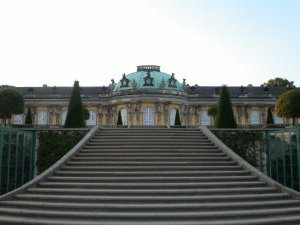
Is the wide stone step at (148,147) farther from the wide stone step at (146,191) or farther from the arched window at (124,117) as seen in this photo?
the arched window at (124,117)

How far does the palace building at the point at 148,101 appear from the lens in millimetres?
49906

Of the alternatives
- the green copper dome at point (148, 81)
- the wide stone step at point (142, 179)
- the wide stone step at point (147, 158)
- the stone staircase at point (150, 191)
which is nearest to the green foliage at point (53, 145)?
the stone staircase at point (150, 191)

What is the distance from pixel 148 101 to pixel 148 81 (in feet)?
10.3

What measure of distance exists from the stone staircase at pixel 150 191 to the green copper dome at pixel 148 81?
32132 mm

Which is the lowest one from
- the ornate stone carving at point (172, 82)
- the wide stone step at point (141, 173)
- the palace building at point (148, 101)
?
the wide stone step at point (141, 173)

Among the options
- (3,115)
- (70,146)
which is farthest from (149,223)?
(3,115)

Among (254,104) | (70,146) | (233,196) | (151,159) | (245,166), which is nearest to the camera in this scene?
(233,196)

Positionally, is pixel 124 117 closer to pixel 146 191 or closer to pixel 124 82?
pixel 124 82

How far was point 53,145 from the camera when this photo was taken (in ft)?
67.9

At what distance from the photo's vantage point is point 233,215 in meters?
12.0

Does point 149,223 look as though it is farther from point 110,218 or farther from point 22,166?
point 22,166

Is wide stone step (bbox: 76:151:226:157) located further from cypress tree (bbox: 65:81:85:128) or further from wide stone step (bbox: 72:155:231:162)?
cypress tree (bbox: 65:81:85:128)

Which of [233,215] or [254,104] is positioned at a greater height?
[254,104]

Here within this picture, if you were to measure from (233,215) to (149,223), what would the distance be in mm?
2432
